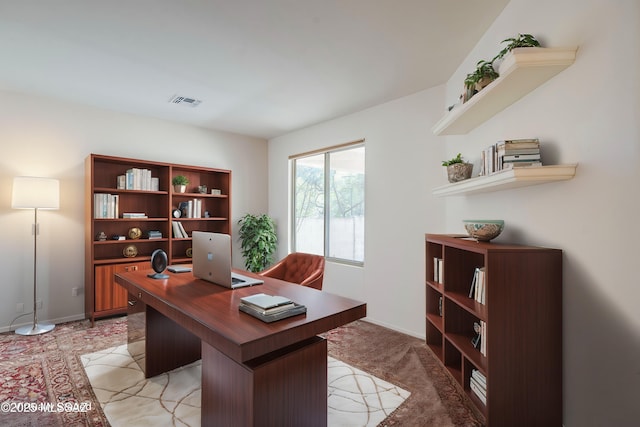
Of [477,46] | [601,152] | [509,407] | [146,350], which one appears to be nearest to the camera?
[601,152]

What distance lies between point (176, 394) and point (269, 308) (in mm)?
1262

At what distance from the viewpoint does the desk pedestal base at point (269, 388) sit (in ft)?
4.35

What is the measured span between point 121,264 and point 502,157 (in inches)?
157

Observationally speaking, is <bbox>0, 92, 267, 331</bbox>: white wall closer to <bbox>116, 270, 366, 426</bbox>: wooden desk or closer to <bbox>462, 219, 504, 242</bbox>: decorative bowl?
<bbox>116, 270, 366, 426</bbox>: wooden desk

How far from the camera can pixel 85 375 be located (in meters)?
2.37

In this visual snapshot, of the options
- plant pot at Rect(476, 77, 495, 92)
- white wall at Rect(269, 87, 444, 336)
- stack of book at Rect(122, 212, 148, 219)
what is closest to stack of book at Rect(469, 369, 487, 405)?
white wall at Rect(269, 87, 444, 336)

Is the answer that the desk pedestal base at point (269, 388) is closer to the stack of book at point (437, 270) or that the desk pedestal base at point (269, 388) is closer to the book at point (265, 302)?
the book at point (265, 302)

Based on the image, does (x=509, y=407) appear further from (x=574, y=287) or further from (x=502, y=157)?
(x=502, y=157)

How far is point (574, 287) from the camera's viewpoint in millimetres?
1579

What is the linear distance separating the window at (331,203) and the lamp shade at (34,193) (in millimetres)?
2966

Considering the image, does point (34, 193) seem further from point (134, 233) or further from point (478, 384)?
point (478, 384)

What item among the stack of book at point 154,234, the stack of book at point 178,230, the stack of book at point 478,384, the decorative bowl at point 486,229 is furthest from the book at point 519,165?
the stack of book at point 154,234

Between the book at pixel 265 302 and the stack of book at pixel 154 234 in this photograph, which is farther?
the stack of book at pixel 154 234

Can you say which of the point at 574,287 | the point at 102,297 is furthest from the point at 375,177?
the point at 102,297
